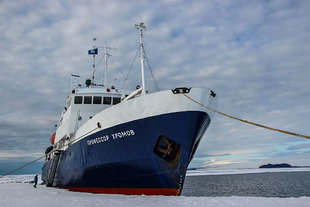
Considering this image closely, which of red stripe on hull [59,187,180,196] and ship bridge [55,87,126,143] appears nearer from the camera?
red stripe on hull [59,187,180,196]

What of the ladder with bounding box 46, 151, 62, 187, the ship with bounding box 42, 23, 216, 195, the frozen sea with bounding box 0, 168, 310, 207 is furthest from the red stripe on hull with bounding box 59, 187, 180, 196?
the ladder with bounding box 46, 151, 62, 187

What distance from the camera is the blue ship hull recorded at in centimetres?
1066

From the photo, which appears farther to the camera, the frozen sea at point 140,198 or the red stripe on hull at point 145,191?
the red stripe on hull at point 145,191

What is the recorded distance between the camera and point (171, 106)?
1076 cm

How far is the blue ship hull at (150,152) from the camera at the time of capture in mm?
10656

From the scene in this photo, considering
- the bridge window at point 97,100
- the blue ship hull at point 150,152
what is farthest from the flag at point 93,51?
the blue ship hull at point 150,152

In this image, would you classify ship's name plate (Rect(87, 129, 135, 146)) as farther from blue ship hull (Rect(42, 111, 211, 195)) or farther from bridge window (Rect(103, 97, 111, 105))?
bridge window (Rect(103, 97, 111, 105))

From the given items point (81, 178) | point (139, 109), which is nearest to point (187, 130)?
point (139, 109)

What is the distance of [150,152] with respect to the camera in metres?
10.7

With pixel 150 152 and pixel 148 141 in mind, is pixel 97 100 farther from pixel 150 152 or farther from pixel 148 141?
pixel 150 152

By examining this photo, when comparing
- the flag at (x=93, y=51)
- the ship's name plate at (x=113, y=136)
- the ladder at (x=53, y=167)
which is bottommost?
the ladder at (x=53, y=167)

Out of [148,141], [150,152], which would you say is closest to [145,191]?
[150,152]

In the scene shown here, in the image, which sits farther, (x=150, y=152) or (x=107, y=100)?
(x=107, y=100)

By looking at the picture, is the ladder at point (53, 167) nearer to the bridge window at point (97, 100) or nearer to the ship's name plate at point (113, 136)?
the bridge window at point (97, 100)
